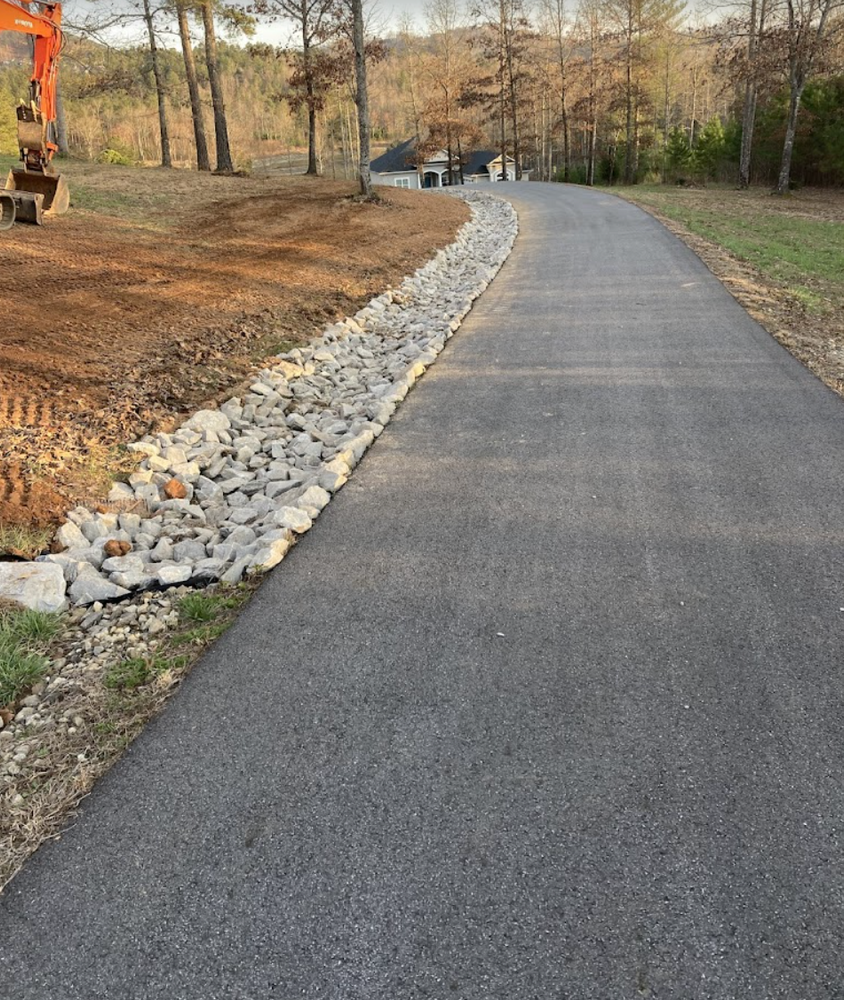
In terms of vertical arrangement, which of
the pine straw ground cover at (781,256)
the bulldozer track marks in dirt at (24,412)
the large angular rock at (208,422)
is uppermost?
the pine straw ground cover at (781,256)

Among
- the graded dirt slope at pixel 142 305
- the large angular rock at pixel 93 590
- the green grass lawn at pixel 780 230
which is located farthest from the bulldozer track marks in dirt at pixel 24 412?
the green grass lawn at pixel 780 230

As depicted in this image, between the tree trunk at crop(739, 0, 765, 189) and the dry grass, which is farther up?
the tree trunk at crop(739, 0, 765, 189)

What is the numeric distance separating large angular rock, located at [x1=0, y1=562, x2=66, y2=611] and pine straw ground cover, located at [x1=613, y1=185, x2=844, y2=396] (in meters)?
6.34

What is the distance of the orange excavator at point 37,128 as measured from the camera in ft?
28.0

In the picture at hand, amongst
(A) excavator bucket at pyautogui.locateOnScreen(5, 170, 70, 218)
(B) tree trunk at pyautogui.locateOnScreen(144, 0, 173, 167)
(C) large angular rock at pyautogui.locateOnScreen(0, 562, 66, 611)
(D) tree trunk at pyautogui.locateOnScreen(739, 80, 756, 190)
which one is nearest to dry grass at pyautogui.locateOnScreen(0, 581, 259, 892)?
(C) large angular rock at pyautogui.locateOnScreen(0, 562, 66, 611)

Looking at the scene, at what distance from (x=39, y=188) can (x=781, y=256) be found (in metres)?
13.1

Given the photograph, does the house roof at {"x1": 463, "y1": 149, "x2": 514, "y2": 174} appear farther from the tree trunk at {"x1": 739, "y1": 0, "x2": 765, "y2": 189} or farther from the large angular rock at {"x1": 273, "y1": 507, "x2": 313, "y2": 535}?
the large angular rock at {"x1": 273, "y1": 507, "x2": 313, "y2": 535}

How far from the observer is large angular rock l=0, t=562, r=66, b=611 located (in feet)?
12.1

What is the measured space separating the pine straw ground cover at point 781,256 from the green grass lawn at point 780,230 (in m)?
0.02

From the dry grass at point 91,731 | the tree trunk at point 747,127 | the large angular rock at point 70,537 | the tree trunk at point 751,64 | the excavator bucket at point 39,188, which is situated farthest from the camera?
the tree trunk at point 747,127

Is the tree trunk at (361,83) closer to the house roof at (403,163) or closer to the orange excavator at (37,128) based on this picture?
the orange excavator at (37,128)

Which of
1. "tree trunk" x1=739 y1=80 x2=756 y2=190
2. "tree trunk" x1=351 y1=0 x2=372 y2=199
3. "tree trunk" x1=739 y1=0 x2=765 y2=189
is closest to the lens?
"tree trunk" x1=351 y1=0 x2=372 y2=199

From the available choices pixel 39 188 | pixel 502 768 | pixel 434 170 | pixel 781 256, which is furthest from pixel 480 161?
pixel 502 768

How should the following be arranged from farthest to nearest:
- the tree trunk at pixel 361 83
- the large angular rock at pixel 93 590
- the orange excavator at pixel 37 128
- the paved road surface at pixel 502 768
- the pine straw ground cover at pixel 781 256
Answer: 1. the tree trunk at pixel 361 83
2. the orange excavator at pixel 37 128
3. the pine straw ground cover at pixel 781 256
4. the large angular rock at pixel 93 590
5. the paved road surface at pixel 502 768
